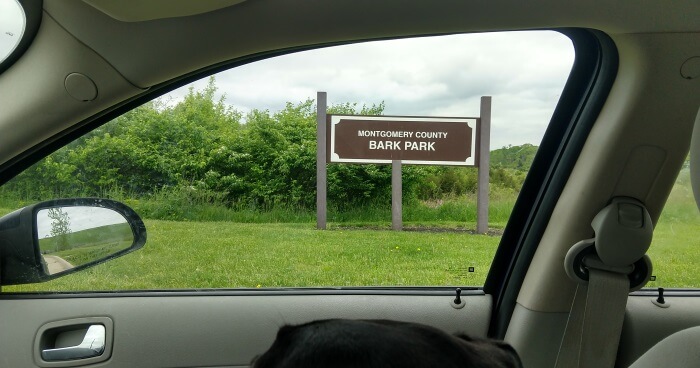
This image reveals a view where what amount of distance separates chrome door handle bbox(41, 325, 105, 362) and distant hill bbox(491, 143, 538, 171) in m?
1.96

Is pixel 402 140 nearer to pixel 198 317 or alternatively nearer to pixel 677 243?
pixel 198 317

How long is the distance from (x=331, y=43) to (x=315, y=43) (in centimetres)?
7

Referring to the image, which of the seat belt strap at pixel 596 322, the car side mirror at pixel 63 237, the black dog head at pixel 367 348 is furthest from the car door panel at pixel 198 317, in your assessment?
the black dog head at pixel 367 348

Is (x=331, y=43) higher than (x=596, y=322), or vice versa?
(x=331, y=43)

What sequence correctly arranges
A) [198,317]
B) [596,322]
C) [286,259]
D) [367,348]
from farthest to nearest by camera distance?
[286,259] → [198,317] → [596,322] → [367,348]

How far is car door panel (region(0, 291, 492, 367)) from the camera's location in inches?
Result: 107

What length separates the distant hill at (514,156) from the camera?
2891 mm

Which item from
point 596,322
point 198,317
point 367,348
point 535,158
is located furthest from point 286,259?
point 367,348

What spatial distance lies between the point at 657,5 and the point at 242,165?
5.98 ft

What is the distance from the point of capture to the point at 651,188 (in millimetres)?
2586

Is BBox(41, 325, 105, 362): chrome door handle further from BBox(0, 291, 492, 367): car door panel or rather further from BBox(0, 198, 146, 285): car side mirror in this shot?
BBox(0, 198, 146, 285): car side mirror

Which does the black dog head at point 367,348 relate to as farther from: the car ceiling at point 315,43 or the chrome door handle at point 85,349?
the chrome door handle at point 85,349

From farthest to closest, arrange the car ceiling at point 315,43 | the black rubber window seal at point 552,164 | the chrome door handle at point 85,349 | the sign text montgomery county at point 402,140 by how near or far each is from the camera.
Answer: the sign text montgomery county at point 402,140, the chrome door handle at point 85,349, the black rubber window seal at point 552,164, the car ceiling at point 315,43

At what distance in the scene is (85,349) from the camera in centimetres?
273
